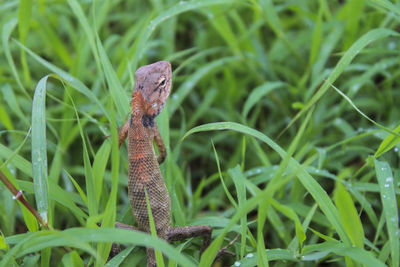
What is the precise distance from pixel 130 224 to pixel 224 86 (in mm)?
2079

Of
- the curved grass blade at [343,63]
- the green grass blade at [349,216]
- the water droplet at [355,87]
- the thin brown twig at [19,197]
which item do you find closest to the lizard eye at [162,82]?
the curved grass blade at [343,63]

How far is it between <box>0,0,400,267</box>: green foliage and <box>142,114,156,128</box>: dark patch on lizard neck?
17 cm

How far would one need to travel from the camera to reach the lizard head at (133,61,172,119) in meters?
2.68

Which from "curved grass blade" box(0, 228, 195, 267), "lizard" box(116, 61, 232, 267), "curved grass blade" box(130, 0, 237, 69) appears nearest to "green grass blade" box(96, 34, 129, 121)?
"lizard" box(116, 61, 232, 267)

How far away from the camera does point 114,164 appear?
2055mm

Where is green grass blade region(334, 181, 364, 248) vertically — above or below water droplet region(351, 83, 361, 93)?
below

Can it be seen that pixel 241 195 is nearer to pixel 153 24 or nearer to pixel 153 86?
pixel 153 86

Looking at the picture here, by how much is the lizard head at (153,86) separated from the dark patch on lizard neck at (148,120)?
1cm

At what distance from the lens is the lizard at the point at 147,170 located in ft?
8.13

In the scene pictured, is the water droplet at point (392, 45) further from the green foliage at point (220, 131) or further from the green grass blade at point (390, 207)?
the green grass blade at point (390, 207)

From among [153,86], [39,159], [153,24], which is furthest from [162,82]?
[39,159]

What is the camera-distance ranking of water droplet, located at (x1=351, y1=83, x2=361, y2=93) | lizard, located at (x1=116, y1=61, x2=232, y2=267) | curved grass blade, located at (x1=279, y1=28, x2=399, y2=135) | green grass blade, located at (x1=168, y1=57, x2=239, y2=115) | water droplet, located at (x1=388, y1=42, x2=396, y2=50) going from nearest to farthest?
lizard, located at (x1=116, y1=61, x2=232, y2=267) < curved grass blade, located at (x1=279, y1=28, x2=399, y2=135) < water droplet, located at (x1=351, y1=83, x2=361, y2=93) < green grass blade, located at (x1=168, y1=57, x2=239, y2=115) < water droplet, located at (x1=388, y1=42, x2=396, y2=50)

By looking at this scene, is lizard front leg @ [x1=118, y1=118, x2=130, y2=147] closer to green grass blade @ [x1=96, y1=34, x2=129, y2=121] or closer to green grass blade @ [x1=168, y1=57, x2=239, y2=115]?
green grass blade @ [x1=96, y1=34, x2=129, y2=121]

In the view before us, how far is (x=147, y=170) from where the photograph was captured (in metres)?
2.51
